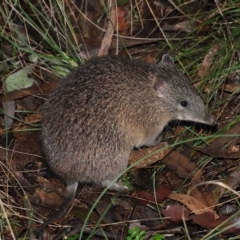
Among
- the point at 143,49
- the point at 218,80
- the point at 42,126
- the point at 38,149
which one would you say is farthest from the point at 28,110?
the point at 218,80

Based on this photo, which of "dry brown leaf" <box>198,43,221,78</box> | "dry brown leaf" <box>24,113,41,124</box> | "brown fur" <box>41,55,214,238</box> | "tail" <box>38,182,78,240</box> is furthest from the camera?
"dry brown leaf" <box>24,113,41,124</box>

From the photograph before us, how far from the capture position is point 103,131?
636cm

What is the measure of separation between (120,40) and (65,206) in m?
2.29

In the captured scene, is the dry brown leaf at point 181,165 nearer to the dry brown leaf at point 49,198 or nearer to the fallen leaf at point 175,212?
the fallen leaf at point 175,212

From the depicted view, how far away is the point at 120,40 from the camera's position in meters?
7.77

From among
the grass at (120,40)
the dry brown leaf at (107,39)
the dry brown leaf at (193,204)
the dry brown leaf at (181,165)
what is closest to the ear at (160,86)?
the grass at (120,40)

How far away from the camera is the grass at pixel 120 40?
270 inches

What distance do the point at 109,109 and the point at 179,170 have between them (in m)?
0.97

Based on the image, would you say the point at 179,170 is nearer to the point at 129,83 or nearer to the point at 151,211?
the point at 151,211

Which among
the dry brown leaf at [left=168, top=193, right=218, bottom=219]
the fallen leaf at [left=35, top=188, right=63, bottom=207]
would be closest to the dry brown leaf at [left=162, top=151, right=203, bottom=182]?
the dry brown leaf at [left=168, top=193, right=218, bottom=219]

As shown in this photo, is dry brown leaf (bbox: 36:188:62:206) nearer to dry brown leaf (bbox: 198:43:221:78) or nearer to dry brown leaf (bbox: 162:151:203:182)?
dry brown leaf (bbox: 162:151:203:182)

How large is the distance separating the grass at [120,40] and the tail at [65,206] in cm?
21

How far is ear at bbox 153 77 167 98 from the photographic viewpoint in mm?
6598

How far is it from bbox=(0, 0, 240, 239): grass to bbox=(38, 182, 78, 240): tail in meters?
0.21
